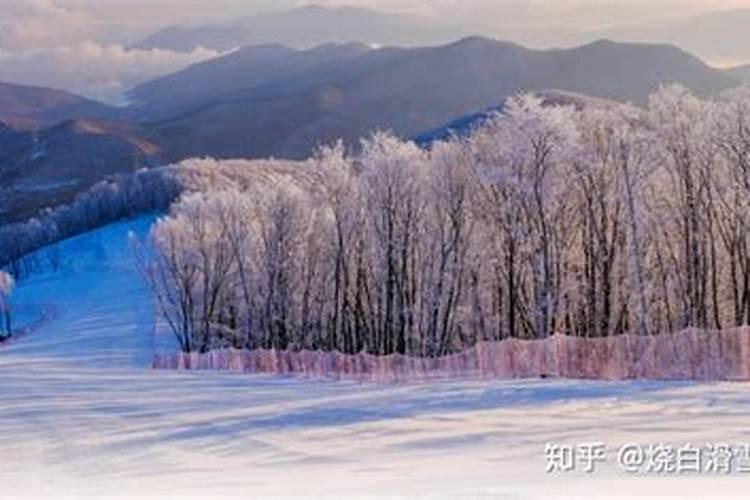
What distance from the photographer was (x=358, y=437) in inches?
709

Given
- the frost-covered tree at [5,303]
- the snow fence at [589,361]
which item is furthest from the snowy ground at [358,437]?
the frost-covered tree at [5,303]

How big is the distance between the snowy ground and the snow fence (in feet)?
10.7

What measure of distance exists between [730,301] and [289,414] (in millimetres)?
42588

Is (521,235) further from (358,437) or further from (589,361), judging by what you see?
(358,437)

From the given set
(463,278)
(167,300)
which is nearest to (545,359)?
(463,278)

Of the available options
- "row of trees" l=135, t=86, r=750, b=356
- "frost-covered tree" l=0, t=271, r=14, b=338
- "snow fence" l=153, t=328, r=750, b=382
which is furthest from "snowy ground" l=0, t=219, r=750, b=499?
"frost-covered tree" l=0, t=271, r=14, b=338

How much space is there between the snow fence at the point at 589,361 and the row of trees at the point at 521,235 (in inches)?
928

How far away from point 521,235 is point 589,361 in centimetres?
3104

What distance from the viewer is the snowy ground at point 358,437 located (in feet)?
40.6

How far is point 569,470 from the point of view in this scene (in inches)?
492

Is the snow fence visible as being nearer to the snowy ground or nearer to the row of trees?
the snowy ground

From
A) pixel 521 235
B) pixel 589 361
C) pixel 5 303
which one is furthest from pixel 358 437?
pixel 5 303

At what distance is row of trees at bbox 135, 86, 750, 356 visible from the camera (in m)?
55.9

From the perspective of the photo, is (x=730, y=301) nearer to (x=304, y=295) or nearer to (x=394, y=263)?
(x=394, y=263)
